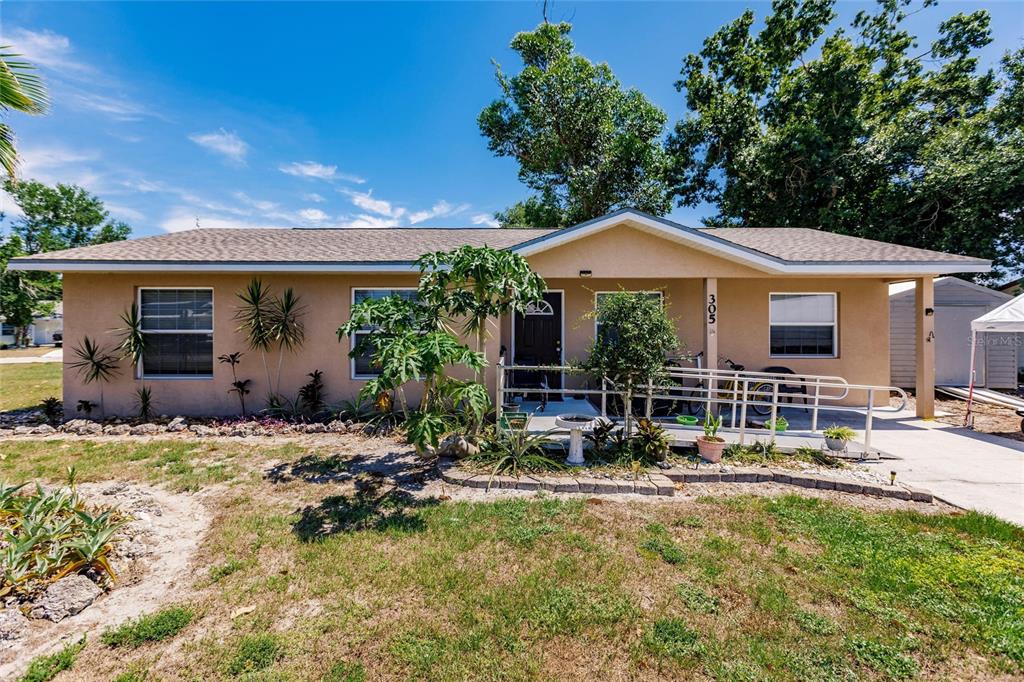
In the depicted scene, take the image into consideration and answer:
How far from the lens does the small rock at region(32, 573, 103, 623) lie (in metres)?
2.69

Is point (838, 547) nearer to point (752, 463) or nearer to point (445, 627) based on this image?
point (752, 463)

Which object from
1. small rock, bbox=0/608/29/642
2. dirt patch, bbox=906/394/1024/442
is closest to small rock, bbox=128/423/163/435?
small rock, bbox=0/608/29/642

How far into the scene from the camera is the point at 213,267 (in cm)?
743

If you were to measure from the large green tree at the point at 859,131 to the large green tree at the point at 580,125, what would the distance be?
103 inches

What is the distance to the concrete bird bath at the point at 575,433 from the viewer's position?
5383mm

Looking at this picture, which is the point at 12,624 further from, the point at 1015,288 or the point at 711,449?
the point at 1015,288

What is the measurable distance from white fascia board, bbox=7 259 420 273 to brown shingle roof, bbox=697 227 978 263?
6113 millimetres

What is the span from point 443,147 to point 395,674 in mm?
18760

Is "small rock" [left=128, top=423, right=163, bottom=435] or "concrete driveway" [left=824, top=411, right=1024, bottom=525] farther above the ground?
"small rock" [left=128, top=423, right=163, bottom=435]

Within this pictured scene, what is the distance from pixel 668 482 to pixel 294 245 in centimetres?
890

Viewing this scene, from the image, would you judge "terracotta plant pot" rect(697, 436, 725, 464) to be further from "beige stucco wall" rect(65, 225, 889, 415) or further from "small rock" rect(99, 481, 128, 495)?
"small rock" rect(99, 481, 128, 495)

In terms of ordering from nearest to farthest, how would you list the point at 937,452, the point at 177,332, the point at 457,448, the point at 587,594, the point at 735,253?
the point at 587,594
the point at 457,448
the point at 937,452
the point at 735,253
the point at 177,332

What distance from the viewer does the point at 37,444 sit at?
21.0 ft

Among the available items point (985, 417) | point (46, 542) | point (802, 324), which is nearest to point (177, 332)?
point (46, 542)
